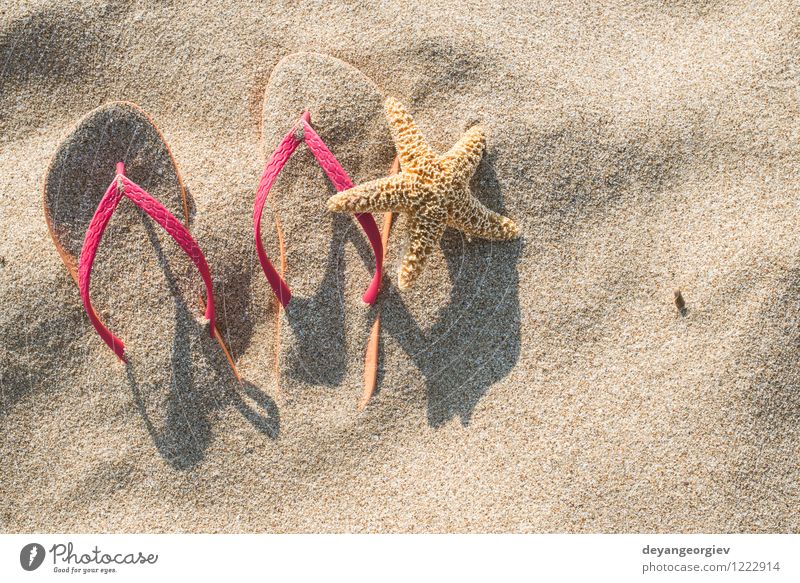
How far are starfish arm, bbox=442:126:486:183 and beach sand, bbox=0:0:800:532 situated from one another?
0.12m

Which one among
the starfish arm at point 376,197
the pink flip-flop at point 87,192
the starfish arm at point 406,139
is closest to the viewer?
the starfish arm at point 376,197

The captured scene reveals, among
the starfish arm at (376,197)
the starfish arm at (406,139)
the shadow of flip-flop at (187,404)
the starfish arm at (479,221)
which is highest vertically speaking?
the starfish arm at (406,139)

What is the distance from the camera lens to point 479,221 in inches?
113

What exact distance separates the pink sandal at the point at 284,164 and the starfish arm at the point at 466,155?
17.7 inches

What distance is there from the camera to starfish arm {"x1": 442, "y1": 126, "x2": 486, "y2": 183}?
2842 millimetres

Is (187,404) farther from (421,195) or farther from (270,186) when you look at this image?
(421,195)

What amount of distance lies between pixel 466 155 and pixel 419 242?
1.58ft

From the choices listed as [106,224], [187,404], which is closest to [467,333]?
[187,404]

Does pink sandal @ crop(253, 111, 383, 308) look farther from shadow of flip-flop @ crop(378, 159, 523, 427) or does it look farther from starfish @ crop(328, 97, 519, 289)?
shadow of flip-flop @ crop(378, 159, 523, 427)

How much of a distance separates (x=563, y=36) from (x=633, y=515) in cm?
248

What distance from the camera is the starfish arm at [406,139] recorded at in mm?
2836
